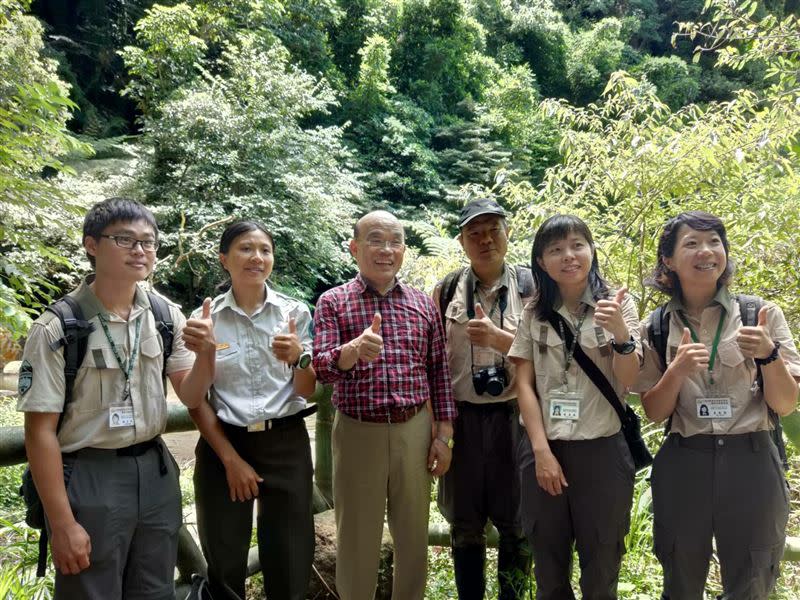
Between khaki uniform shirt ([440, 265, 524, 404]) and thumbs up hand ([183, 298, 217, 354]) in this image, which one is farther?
khaki uniform shirt ([440, 265, 524, 404])

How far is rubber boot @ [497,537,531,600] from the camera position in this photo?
240 centimetres

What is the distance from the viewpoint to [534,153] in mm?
18875

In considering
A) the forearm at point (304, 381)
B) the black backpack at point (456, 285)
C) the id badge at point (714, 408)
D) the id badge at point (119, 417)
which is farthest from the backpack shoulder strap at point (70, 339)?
the id badge at point (714, 408)

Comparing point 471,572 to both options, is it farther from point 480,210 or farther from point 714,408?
point 480,210

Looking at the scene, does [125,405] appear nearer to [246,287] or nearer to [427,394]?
[246,287]

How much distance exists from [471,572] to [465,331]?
0.99m

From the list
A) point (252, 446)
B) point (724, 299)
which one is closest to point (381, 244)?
point (252, 446)

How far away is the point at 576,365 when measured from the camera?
2098 millimetres

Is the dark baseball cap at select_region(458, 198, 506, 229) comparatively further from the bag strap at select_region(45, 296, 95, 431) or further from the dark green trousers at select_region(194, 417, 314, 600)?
the bag strap at select_region(45, 296, 95, 431)

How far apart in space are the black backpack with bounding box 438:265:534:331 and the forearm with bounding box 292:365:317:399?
0.65 m

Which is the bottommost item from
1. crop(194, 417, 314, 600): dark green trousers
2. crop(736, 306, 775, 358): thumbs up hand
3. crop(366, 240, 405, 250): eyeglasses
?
crop(194, 417, 314, 600): dark green trousers

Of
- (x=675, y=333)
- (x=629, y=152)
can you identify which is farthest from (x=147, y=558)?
(x=629, y=152)

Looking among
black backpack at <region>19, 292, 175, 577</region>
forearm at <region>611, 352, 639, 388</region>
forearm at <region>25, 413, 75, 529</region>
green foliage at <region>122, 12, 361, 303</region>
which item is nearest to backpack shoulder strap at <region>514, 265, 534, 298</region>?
forearm at <region>611, 352, 639, 388</region>

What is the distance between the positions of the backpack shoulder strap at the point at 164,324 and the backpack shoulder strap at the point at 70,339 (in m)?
0.23
